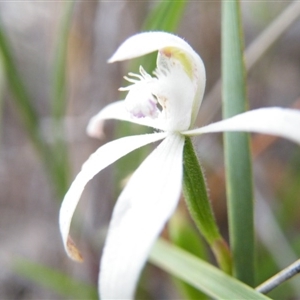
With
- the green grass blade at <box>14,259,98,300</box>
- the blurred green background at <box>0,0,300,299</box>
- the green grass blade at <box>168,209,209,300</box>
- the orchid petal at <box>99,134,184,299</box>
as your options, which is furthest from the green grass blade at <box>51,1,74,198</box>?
the orchid petal at <box>99,134,184,299</box>

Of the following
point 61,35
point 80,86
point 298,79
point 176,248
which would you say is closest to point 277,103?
point 298,79

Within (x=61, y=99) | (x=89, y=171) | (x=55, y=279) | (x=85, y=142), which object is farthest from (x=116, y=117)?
(x=85, y=142)

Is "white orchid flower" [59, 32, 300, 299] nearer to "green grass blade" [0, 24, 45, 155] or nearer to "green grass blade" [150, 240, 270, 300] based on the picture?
"green grass blade" [150, 240, 270, 300]

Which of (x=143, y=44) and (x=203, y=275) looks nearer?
(x=143, y=44)

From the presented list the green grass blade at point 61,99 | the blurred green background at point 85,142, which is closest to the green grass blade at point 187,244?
the blurred green background at point 85,142

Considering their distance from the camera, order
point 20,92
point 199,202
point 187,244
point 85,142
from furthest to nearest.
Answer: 1. point 85,142
2. point 20,92
3. point 187,244
4. point 199,202

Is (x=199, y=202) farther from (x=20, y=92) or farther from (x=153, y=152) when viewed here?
(x=20, y=92)
